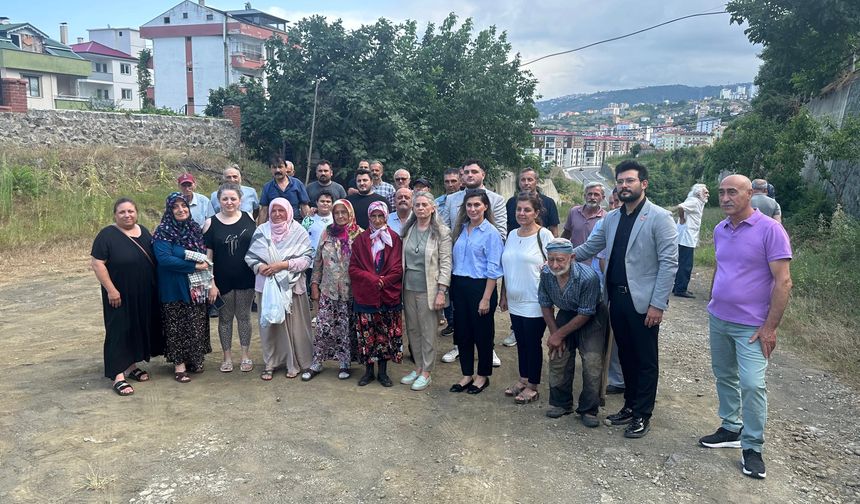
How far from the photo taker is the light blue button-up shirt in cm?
474

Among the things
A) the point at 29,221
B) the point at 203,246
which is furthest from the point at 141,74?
the point at 203,246

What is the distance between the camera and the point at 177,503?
3330 millimetres

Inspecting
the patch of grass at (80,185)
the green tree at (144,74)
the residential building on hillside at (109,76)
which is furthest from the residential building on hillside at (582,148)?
the patch of grass at (80,185)

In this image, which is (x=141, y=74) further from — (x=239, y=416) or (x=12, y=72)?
(x=239, y=416)

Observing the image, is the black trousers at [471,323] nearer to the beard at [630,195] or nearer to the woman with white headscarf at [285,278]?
the beard at [630,195]

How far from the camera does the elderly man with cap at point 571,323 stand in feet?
13.9

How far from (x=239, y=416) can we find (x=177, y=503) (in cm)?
115

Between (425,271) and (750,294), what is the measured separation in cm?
234

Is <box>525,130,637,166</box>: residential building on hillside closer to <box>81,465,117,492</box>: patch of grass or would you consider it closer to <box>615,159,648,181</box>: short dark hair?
<box>615,159,648,181</box>: short dark hair

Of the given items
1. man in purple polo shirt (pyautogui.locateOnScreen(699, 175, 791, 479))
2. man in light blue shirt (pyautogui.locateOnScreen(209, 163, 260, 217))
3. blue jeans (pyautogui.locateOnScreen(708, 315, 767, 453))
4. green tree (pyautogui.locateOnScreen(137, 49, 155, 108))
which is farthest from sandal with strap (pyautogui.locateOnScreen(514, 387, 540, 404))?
green tree (pyautogui.locateOnScreen(137, 49, 155, 108))

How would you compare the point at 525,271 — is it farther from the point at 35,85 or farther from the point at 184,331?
the point at 35,85

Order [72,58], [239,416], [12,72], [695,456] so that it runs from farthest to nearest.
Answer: [72,58]
[12,72]
[239,416]
[695,456]

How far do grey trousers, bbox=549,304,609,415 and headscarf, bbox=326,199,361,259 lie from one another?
6.03 feet

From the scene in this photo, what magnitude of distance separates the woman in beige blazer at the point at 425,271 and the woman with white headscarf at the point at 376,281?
9 centimetres
